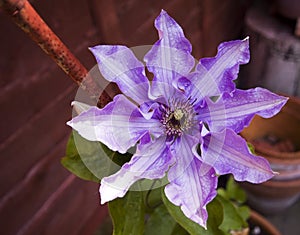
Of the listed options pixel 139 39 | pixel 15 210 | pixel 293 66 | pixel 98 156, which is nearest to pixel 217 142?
pixel 98 156

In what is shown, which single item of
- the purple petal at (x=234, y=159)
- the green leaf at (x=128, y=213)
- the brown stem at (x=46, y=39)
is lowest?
the green leaf at (x=128, y=213)

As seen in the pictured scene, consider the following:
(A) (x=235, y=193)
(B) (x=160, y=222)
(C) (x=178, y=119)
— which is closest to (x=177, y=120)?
(C) (x=178, y=119)

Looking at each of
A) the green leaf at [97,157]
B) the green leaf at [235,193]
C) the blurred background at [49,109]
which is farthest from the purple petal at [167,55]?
the green leaf at [235,193]

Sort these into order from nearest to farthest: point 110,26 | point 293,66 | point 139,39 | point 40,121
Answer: point 40,121
point 110,26
point 139,39
point 293,66

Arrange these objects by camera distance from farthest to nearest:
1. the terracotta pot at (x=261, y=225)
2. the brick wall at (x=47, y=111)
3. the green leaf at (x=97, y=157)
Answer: the terracotta pot at (x=261, y=225) → the brick wall at (x=47, y=111) → the green leaf at (x=97, y=157)

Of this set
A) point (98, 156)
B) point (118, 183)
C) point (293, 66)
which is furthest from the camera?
point (293, 66)

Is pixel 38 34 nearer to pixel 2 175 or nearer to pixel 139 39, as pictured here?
pixel 2 175

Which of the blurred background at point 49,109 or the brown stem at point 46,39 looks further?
the blurred background at point 49,109

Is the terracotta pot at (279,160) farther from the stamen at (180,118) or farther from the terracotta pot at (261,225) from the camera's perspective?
the stamen at (180,118)
